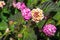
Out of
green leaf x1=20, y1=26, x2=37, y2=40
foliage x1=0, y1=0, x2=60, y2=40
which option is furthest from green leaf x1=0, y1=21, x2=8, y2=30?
green leaf x1=20, y1=26, x2=37, y2=40

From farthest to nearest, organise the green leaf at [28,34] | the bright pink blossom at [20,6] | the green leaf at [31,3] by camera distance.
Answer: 1. the green leaf at [31,3]
2. the bright pink blossom at [20,6]
3. the green leaf at [28,34]

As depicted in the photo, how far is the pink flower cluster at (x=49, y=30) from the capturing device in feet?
5.42

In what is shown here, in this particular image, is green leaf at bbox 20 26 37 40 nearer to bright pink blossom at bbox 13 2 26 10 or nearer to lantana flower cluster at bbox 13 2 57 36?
lantana flower cluster at bbox 13 2 57 36

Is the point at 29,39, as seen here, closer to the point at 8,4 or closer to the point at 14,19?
→ the point at 14,19

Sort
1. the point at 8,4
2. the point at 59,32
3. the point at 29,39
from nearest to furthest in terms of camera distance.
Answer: the point at 29,39 → the point at 59,32 → the point at 8,4

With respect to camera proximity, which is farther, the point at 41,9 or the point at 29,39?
the point at 41,9

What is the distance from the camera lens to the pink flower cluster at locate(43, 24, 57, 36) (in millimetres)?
1653

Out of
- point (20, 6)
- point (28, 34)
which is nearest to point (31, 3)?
point (20, 6)

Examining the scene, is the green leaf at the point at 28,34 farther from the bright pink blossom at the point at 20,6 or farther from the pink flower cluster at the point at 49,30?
the bright pink blossom at the point at 20,6

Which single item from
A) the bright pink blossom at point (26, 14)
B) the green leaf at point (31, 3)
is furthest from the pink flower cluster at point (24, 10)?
the green leaf at point (31, 3)

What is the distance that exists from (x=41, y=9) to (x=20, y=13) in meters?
0.16

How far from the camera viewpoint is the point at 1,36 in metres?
1.67

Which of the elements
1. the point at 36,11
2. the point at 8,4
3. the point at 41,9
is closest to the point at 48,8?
the point at 41,9

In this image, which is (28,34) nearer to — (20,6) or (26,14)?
(26,14)
